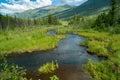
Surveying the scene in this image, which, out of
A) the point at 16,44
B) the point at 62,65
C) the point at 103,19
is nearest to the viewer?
the point at 62,65

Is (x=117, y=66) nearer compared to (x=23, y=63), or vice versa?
(x=117, y=66)

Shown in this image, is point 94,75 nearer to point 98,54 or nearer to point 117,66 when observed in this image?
point 117,66

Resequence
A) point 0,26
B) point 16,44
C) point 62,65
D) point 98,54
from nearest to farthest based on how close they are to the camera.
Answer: point 62,65
point 98,54
point 16,44
point 0,26

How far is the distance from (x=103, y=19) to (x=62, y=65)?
77.1 metres

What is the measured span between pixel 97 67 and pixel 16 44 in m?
28.6

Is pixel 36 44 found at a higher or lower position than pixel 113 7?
lower

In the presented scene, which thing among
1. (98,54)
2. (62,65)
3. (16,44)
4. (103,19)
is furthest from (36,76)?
(103,19)

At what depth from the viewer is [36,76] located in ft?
96.6

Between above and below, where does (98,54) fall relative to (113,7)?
below

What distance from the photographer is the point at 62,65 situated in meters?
35.7

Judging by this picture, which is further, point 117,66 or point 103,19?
point 103,19

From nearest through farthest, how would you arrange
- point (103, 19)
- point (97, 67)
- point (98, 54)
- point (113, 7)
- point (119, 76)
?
point (119, 76) < point (97, 67) < point (98, 54) < point (113, 7) < point (103, 19)

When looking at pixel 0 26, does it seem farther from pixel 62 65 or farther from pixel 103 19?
pixel 62 65

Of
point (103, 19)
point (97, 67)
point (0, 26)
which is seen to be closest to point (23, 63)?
point (97, 67)
